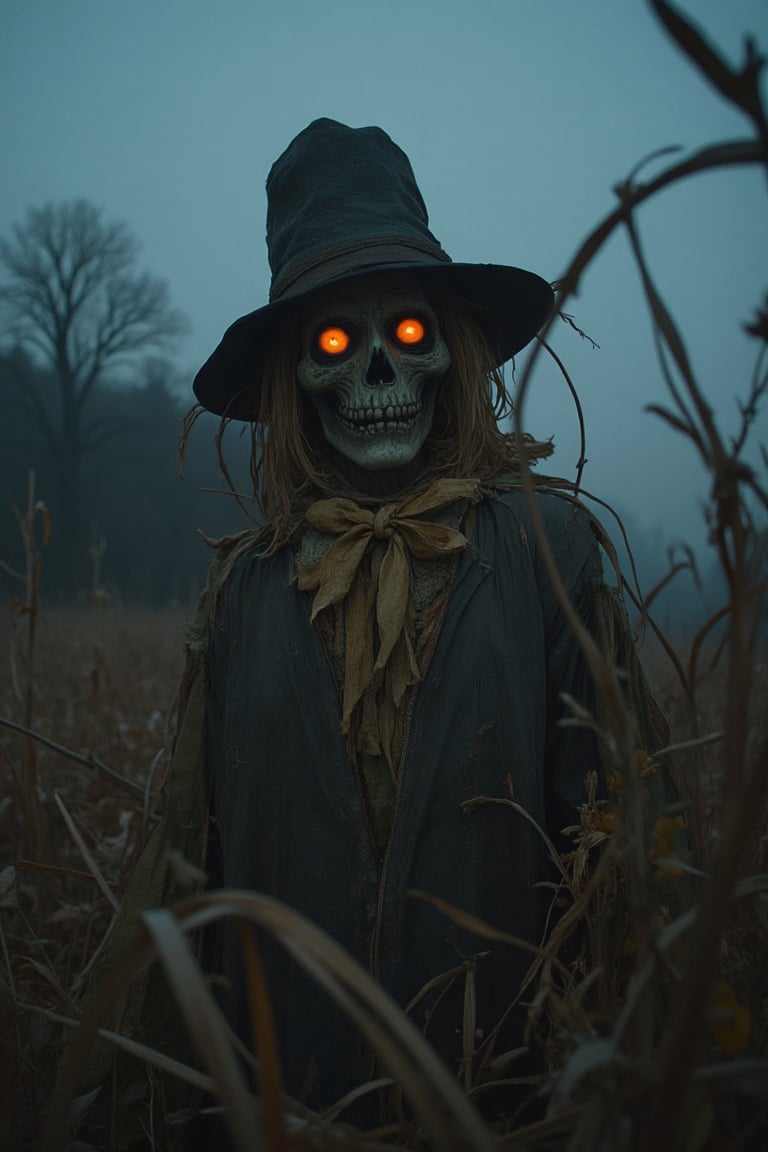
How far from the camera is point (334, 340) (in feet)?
6.28

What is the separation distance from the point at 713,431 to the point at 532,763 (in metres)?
1.19

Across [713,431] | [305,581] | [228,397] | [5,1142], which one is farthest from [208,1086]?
[228,397]

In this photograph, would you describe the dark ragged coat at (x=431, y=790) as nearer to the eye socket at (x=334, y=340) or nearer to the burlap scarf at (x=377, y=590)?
the burlap scarf at (x=377, y=590)

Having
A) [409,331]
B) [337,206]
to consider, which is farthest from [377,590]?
[337,206]

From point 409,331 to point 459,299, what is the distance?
9.6 inches

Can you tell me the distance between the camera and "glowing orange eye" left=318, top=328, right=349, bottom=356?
1915mm

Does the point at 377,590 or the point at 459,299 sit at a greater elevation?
the point at 459,299

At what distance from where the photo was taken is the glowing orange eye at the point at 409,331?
191cm

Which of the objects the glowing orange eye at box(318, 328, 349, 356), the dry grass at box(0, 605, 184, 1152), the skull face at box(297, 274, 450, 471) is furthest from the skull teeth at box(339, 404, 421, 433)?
the dry grass at box(0, 605, 184, 1152)

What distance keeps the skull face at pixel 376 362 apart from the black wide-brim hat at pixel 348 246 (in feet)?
0.27

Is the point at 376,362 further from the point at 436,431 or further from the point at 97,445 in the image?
the point at 97,445

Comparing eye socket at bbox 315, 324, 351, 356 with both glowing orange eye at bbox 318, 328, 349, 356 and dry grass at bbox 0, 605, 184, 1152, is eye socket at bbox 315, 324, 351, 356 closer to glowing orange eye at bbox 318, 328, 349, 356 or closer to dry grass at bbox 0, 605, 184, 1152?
glowing orange eye at bbox 318, 328, 349, 356

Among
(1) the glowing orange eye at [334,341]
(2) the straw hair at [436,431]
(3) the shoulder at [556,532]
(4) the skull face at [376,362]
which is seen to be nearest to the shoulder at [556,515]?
(3) the shoulder at [556,532]

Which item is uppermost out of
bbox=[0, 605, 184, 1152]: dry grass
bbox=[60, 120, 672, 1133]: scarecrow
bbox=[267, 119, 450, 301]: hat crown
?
bbox=[267, 119, 450, 301]: hat crown
